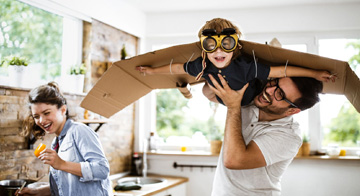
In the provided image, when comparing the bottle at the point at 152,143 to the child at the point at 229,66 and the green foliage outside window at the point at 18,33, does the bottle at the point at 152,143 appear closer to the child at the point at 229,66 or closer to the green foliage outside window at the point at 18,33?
the green foliage outside window at the point at 18,33

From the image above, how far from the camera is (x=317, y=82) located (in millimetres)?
1452

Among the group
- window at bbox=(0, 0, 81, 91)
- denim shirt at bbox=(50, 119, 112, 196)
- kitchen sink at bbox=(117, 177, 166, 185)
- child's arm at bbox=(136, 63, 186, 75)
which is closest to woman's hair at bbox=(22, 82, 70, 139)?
denim shirt at bbox=(50, 119, 112, 196)

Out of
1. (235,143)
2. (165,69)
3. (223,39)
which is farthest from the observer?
(165,69)

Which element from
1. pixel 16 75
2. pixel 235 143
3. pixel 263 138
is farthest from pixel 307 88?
pixel 16 75

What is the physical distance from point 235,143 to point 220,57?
1.18 ft

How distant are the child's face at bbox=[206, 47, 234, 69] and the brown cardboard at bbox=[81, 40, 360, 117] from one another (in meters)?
0.08

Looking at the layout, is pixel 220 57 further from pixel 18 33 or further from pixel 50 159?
pixel 18 33

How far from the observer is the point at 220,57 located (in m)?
1.38

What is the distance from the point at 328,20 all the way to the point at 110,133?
2445 mm

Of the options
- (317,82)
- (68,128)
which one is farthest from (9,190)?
(317,82)

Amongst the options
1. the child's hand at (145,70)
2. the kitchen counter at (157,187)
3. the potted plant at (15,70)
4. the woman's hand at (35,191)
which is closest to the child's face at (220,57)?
the child's hand at (145,70)

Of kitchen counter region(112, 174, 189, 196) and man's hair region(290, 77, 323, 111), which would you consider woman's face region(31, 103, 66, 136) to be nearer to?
kitchen counter region(112, 174, 189, 196)

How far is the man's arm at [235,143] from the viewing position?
1377 millimetres

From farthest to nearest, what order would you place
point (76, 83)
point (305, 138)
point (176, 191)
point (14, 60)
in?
1. point (305, 138)
2. point (176, 191)
3. point (76, 83)
4. point (14, 60)
